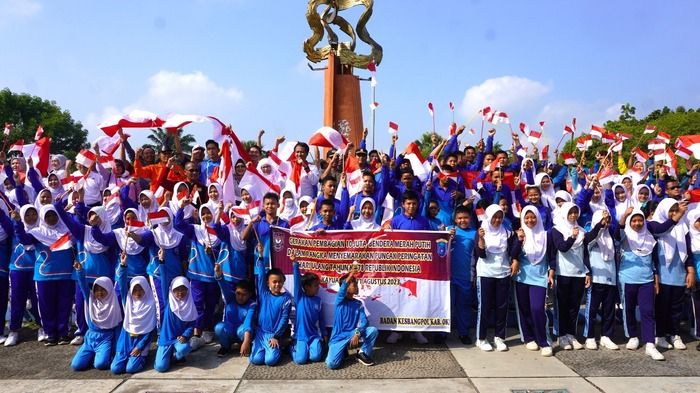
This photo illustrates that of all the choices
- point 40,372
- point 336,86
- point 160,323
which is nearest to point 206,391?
point 160,323

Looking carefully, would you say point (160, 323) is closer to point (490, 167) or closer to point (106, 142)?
point (106, 142)

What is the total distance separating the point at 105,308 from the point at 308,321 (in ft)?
6.86

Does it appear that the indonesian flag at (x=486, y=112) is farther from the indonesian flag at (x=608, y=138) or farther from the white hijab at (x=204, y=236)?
the white hijab at (x=204, y=236)

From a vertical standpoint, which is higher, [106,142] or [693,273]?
[106,142]

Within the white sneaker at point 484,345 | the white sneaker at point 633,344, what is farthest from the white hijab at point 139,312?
the white sneaker at point 633,344

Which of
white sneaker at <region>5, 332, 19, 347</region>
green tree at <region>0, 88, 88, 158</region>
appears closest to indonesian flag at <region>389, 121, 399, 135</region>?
white sneaker at <region>5, 332, 19, 347</region>

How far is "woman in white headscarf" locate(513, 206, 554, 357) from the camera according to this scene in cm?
560

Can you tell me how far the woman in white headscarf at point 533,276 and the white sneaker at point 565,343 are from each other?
240mm

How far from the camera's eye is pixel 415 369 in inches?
199

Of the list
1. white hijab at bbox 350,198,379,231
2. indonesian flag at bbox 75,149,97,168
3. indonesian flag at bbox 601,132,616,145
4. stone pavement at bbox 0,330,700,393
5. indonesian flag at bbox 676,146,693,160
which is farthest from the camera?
indonesian flag at bbox 601,132,616,145

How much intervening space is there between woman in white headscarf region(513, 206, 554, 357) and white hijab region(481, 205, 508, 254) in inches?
6.5

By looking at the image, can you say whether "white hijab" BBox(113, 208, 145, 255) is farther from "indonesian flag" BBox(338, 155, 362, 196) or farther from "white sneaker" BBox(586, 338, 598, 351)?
"white sneaker" BBox(586, 338, 598, 351)

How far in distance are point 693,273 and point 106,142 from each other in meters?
8.04

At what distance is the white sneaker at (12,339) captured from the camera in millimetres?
5905
